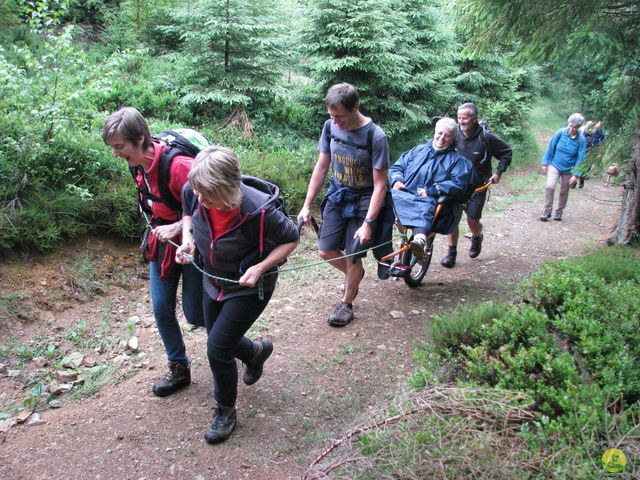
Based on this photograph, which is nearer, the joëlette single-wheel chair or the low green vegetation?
the low green vegetation

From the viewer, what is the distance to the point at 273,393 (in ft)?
13.9

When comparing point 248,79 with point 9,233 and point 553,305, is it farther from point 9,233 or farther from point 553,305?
point 553,305

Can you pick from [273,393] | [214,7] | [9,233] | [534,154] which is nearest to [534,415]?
[273,393]

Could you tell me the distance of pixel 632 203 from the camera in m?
7.20

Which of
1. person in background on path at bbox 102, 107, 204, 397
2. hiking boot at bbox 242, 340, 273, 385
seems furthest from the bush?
person in background on path at bbox 102, 107, 204, 397

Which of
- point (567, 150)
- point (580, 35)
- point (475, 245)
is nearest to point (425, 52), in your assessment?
point (567, 150)

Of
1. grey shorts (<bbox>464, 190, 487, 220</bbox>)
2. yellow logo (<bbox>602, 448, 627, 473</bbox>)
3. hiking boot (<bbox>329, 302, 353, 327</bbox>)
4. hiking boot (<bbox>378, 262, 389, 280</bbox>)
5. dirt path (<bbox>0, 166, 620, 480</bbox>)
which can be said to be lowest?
dirt path (<bbox>0, 166, 620, 480</bbox>)

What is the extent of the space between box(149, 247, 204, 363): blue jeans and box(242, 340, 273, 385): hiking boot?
51cm

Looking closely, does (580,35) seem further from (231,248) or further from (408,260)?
(231,248)

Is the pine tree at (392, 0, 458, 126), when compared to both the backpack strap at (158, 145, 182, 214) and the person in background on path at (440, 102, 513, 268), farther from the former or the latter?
the backpack strap at (158, 145, 182, 214)

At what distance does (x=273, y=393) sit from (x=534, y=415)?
2.30 metres

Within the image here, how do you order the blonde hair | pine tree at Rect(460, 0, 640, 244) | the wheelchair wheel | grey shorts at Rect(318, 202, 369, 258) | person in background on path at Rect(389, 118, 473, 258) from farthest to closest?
the wheelchair wheel
pine tree at Rect(460, 0, 640, 244)
person in background on path at Rect(389, 118, 473, 258)
grey shorts at Rect(318, 202, 369, 258)
the blonde hair

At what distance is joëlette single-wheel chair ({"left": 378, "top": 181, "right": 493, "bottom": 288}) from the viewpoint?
5.28 meters

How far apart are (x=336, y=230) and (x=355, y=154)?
0.87 m
